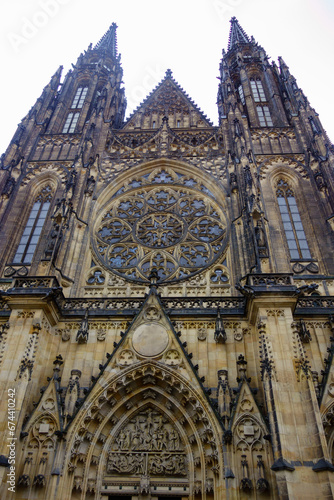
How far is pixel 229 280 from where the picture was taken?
13.1 meters

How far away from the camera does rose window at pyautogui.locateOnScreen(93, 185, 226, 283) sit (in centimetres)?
1376

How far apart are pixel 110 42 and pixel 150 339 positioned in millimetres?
25881

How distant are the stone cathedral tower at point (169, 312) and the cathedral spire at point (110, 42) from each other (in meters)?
11.5

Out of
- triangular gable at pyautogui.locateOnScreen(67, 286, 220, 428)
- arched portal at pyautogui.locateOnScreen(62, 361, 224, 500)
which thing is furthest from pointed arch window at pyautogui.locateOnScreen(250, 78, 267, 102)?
arched portal at pyautogui.locateOnScreen(62, 361, 224, 500)

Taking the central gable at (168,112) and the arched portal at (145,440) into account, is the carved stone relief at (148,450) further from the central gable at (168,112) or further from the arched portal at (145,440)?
the central gable at (168,112)

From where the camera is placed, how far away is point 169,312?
1154cm

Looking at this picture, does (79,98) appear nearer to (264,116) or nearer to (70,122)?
(70,122)

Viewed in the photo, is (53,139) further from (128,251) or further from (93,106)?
(128,251)

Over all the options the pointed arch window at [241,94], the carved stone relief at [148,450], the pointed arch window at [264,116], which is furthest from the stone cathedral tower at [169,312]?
the pointed arch window at [241,94]

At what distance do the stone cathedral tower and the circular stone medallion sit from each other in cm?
4

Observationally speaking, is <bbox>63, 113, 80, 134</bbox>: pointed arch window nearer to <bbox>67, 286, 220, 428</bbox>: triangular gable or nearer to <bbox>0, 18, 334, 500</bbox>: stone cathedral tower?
<bbox>0, 18, 334, 500</bbox>: stone cathedral tower

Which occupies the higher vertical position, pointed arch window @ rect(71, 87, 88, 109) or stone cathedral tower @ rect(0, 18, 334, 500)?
pointed arch window @ rect(71, 87, 88, 109)

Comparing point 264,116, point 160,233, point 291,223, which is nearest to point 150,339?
point 160,233

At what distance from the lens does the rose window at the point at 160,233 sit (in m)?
13.8
